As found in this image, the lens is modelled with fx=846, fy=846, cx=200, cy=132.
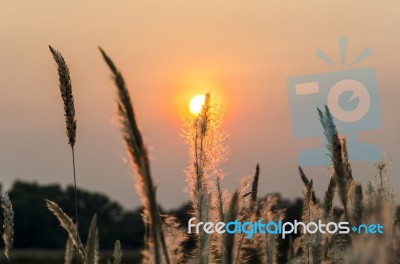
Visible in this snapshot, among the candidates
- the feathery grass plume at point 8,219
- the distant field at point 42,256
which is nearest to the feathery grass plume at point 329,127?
the feathery grass plume at point 8,219

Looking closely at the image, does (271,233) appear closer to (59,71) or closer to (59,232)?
(59,71)

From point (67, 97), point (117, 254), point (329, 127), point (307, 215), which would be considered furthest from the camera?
point (307, 215)

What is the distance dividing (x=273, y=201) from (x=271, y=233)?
0.58 m

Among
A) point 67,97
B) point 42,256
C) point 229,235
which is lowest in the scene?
point 42,256

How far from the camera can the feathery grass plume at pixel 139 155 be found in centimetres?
157

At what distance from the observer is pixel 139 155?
1.59m

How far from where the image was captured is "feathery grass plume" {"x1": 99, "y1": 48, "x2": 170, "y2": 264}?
1.57m

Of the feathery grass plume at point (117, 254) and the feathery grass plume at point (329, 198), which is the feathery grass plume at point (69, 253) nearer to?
the feathery grass plume at point (117, 254)

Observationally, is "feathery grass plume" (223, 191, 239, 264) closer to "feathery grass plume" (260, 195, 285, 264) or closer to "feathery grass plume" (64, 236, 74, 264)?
"feathery grass plume" (260, 195, 285, 264)

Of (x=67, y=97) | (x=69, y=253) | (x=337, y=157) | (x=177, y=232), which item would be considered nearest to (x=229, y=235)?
(x=337, y=157)

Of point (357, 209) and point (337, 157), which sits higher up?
point (337, 157)

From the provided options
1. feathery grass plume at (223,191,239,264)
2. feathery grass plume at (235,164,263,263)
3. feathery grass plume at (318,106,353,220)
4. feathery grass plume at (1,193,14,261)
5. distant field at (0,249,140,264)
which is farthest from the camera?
distant field at (0,249,140,264)

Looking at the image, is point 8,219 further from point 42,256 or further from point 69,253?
point 42,256

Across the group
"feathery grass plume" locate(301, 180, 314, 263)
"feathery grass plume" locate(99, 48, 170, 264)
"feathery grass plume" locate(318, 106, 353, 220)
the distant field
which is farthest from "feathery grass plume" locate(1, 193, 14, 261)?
the distant field
